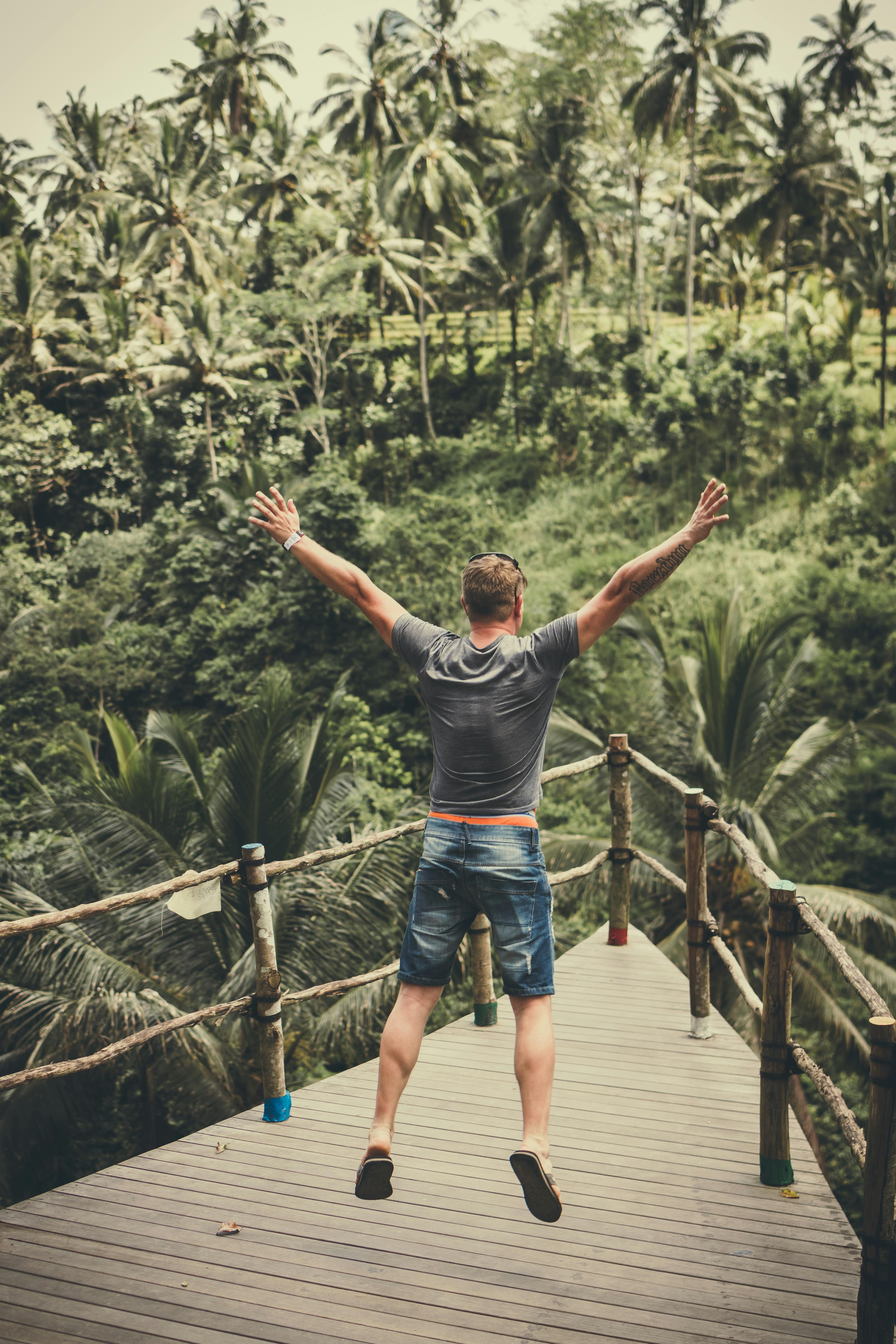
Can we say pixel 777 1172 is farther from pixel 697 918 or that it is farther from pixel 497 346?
pixel 497 346

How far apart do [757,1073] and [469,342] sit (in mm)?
26269

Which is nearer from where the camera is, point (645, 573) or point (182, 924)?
point (645, 573)

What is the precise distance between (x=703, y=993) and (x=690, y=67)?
23283mm

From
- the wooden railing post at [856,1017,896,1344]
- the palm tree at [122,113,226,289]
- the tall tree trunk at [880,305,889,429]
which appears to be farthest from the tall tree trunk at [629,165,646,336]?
the wooden railing post at [856,1017,896,1344]

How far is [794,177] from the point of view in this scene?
2238 centimetres

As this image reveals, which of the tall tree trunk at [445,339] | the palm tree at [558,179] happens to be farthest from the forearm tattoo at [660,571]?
the tall tree trunk at [445,339]

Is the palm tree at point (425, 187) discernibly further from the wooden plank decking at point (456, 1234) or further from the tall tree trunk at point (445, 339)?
the wooden plank decking at point (456, 1234)

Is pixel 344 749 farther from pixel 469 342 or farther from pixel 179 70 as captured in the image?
pixel 179 70

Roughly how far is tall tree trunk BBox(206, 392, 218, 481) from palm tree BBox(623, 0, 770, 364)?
11.1m

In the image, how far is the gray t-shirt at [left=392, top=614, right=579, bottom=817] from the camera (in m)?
2.41

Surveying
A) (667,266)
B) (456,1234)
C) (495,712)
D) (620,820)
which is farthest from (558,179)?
(456,1234)

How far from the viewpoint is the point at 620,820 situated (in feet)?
15.0

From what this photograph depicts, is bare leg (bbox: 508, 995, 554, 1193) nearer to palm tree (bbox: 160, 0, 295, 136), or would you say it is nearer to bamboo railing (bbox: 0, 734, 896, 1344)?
bamboo railing (bbox: 0, 734, 896, 1344)

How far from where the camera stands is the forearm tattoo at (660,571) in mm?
2447
